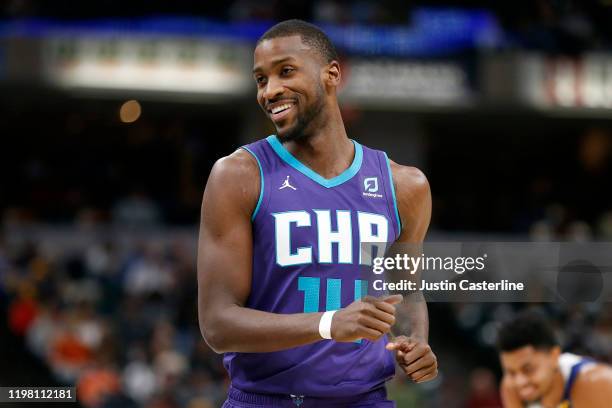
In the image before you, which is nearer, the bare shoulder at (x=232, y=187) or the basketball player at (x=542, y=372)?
the bare shoulder at (x=232, y=187)

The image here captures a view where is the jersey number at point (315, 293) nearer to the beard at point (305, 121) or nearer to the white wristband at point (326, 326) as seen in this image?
the white wristband at point (326, 326)

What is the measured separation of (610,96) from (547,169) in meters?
3.45

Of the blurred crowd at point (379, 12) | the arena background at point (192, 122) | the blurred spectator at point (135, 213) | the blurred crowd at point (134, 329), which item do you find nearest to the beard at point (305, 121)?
the blurred crowd at point (134, 329)

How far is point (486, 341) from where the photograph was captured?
13.6 metres

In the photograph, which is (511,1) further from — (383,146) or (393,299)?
(393,299)

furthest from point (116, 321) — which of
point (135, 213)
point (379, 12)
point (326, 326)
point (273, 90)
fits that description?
point (326, 326)

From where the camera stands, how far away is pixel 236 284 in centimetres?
399

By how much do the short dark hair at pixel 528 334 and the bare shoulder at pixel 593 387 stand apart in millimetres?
218

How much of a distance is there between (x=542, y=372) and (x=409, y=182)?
1.43 metres

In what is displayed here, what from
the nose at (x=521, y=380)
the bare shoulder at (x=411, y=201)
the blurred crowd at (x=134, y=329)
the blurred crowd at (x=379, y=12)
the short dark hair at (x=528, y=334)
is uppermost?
the blurred crowd at (x=379, y=12)

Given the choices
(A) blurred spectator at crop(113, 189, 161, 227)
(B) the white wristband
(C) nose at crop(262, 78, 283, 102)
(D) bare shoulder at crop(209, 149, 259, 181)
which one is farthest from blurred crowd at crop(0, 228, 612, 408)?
(B) the white wristband

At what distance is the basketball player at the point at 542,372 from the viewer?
522 centimetres

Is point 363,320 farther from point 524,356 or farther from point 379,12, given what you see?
point 379,12

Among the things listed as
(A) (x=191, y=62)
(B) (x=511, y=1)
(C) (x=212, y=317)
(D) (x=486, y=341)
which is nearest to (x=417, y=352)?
(C) (x=212, y=317)
